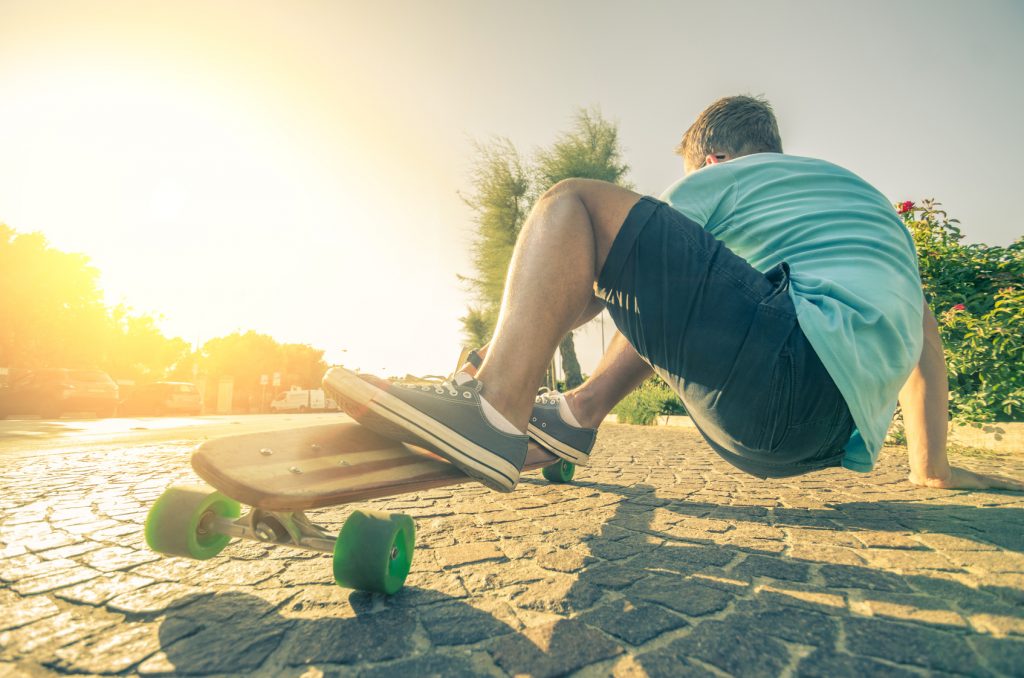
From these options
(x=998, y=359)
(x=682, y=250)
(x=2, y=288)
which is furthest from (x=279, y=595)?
(x=2, y=288)

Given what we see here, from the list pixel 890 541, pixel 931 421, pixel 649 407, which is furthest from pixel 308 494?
pixel 649 407

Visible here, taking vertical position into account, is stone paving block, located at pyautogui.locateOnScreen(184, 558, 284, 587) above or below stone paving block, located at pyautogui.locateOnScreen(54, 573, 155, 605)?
below

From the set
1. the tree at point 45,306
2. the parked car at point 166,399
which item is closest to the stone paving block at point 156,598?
the parked car at point 166,399

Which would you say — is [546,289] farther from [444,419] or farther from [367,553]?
[367,553]

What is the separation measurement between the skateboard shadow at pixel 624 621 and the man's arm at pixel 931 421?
702 mm

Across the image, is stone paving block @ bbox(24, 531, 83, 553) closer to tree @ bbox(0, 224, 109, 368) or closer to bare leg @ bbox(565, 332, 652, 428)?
bare leg @ bbox(565, 332, 652, 428)

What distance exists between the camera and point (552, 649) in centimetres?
111

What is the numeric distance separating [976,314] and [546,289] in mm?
6034

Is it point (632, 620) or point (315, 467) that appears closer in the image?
point (632, 620)

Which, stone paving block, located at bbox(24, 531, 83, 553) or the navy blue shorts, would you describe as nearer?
the navy blue shorts

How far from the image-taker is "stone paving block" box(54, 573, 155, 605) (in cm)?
141

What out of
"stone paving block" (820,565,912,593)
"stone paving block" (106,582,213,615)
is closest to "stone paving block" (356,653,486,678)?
"stone paving block" (106,582,213,615)

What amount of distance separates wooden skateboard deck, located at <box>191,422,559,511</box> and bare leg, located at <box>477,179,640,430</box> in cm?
30

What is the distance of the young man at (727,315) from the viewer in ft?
4.59
